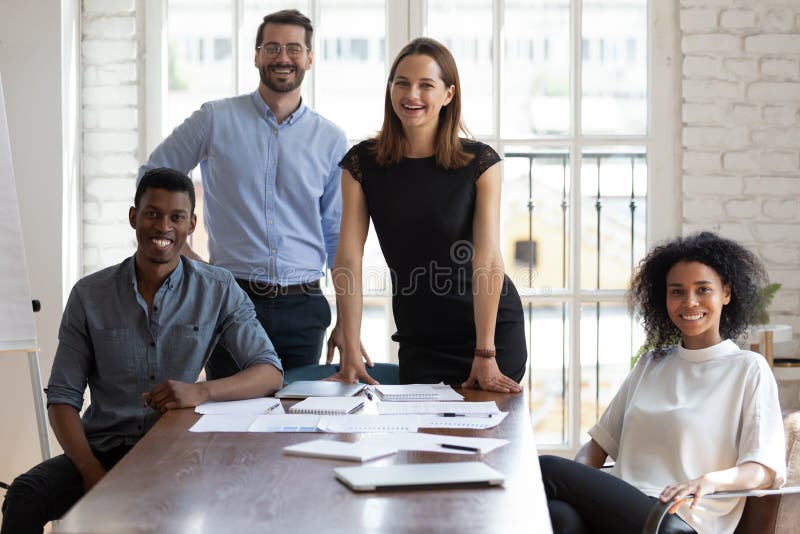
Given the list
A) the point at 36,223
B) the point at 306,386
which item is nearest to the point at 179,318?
the point at 306,386

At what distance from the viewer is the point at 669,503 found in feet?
6.18

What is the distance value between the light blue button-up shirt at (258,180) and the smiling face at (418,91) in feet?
2.38

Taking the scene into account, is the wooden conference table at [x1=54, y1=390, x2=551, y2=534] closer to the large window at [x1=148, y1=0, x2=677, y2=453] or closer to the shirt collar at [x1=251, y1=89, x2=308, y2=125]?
the shirt collar at [x1=251, y1=89, x2=308, y2=125]

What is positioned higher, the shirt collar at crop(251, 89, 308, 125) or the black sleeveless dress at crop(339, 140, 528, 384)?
the shirt collar at crop(251, 89, 308, 125)

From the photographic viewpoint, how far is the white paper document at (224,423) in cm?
192

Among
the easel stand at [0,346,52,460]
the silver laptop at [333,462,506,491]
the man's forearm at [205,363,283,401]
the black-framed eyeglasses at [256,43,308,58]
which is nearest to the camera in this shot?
the silver laptop at [333,462,506,491]

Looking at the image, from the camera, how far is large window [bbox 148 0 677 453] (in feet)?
13.1

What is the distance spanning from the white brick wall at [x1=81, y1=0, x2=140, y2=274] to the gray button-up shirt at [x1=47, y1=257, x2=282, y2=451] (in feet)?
5.15

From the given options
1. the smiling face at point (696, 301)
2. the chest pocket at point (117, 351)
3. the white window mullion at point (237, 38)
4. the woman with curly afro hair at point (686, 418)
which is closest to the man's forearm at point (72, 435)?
the chest pocket at point (117, 351)

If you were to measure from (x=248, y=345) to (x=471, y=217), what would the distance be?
0.65m

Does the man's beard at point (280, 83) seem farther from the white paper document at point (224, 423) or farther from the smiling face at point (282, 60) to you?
the white paper document at point (224, 423)

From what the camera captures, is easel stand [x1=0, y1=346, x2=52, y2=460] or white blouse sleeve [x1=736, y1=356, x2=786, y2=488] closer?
white blouse sleeve [x1=736, y1=356, x2=786, y2=488]

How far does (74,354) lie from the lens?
2377mm

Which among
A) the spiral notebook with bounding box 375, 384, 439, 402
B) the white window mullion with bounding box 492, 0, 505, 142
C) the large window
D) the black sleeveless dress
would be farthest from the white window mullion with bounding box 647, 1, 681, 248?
the spiral notebook with bounding box 375, 384, 439, 402
